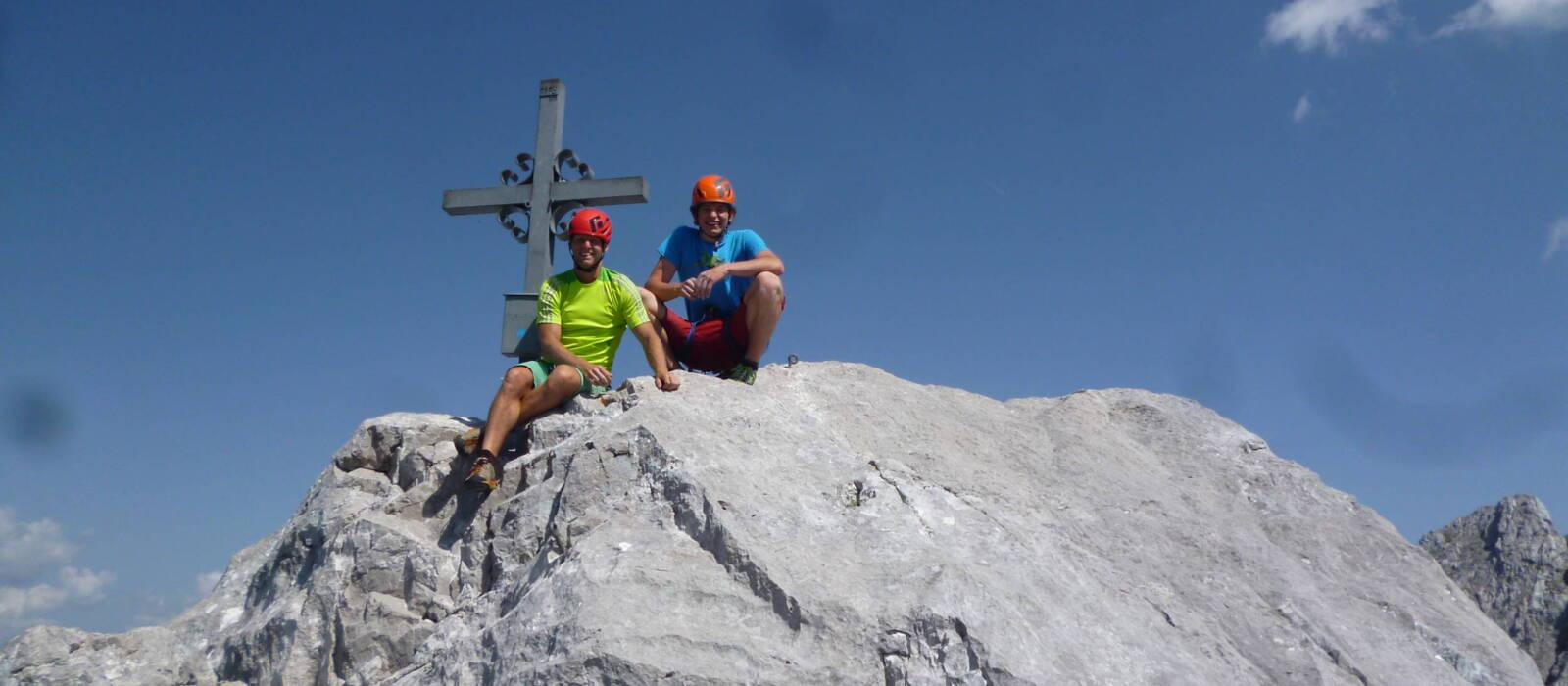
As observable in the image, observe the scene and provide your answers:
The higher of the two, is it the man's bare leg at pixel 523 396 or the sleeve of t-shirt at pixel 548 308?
the sleeve of t-shirt at pixel 548 308

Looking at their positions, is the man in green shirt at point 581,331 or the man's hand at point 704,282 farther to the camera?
the man's hand at point 704,282

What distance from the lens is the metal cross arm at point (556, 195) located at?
27.9 ft

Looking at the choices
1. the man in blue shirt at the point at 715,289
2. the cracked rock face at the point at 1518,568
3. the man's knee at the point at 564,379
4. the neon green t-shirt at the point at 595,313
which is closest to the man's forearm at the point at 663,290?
the man in blue shirt at the point at 715,289

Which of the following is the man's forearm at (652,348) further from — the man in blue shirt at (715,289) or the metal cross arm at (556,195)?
the metal cross arm at (556,195)

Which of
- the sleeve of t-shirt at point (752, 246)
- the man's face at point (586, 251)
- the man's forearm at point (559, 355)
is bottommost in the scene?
the man's forearm at point (559, 355)

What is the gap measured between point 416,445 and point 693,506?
7.49 ft

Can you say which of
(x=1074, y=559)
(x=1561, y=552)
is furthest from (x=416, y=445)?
(x=1561, y=552)

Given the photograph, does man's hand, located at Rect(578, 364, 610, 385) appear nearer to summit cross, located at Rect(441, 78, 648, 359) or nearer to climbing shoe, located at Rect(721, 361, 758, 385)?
climbing shoe, located at Rect(721, 361, 758, 385)

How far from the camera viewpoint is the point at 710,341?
22.4ft

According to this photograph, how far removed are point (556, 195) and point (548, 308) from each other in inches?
98.5

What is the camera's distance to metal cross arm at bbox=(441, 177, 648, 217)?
8.51 meters

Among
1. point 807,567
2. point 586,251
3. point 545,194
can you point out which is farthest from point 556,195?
point 807,567

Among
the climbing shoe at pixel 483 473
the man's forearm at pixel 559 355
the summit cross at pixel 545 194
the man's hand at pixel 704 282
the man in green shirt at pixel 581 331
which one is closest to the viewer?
the climbing shoe at pixel 483 473

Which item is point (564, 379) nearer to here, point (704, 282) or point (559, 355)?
point (559, 355)
